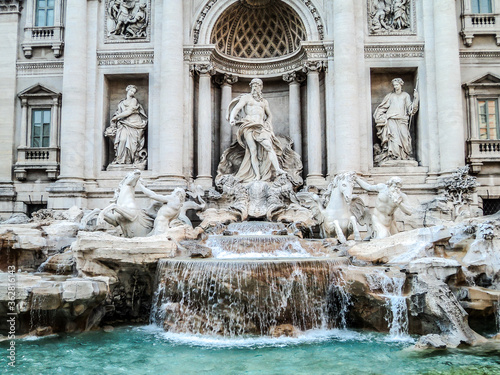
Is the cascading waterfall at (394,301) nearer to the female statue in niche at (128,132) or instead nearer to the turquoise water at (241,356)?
the turquoise water at (241,356)

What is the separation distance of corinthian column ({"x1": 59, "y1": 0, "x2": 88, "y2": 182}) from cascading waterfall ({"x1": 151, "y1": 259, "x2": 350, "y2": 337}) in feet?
26.4

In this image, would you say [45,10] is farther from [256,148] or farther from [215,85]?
Answer: [256,148]

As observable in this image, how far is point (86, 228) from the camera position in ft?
44.0

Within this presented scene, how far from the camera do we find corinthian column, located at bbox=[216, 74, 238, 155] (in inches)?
687

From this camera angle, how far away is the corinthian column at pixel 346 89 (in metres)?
15.5

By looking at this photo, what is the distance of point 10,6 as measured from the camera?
17.9m

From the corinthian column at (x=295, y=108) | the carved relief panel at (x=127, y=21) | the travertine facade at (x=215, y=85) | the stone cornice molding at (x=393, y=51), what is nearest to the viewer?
the travertine facade at (x=215, y=85)

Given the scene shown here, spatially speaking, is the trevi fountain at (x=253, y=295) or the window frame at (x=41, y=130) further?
the window frame at (x=41, y=130)

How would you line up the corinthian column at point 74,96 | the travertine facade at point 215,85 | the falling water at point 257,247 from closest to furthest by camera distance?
the falling water at point 257,247 → the travertine facade at point 215,85 → the corinthian column at point 74,96

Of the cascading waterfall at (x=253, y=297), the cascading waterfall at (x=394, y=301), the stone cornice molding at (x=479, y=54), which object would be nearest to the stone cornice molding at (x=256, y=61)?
the stone cornice molding at (x=479, y=54)

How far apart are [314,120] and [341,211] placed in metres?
4.87

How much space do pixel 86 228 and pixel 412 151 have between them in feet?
35.5

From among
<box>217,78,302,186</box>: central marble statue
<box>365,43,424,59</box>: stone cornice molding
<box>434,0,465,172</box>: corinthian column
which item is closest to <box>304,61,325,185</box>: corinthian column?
<box>217,78,302,186</box>: central marble statue

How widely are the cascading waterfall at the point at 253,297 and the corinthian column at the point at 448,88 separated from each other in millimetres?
7884
